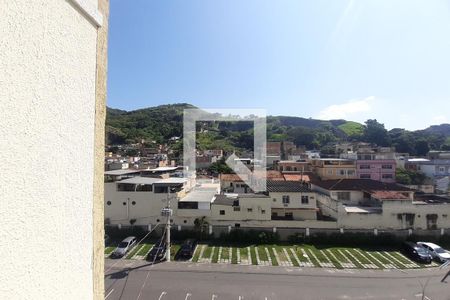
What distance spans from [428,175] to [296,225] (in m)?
24.4

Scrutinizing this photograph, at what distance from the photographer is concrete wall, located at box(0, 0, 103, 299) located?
86cm

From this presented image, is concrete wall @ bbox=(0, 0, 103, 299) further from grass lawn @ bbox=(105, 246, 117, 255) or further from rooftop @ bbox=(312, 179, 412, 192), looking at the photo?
rooftop @ bbox=(312, 179, 412, 192)

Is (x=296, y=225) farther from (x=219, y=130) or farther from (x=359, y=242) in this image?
(x=219, y=130)

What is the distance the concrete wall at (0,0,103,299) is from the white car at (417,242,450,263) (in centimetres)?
1626

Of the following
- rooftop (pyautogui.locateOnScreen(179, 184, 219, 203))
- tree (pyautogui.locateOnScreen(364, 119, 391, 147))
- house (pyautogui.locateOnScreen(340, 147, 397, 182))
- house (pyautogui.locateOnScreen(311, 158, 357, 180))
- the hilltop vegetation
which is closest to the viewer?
rooftop (pyautogui.locateOnScreen(179, 184, 219, 203))

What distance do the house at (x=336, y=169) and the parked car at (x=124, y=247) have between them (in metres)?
18.5

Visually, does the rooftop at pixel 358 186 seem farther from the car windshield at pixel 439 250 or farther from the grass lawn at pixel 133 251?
the grass lawn at pixel 133 251

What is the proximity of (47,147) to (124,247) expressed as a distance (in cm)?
1358

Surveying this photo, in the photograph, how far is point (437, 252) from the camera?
1309cm

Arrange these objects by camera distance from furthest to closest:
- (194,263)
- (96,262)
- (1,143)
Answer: (194,263) → (96,262) → (1,143)

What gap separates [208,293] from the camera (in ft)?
31.7

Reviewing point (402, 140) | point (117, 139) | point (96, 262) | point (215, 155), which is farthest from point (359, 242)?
point (117, 139)

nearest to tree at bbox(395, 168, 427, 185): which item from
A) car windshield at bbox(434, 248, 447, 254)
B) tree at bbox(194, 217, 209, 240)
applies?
car windshield at bbox(434, 248, 447, 254)

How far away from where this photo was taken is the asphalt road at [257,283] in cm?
958
